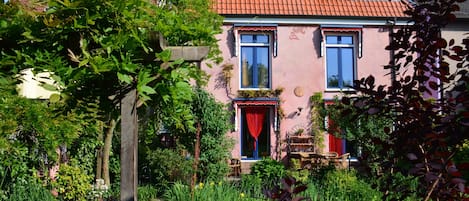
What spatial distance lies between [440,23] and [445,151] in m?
0.58

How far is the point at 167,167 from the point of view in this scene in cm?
1020

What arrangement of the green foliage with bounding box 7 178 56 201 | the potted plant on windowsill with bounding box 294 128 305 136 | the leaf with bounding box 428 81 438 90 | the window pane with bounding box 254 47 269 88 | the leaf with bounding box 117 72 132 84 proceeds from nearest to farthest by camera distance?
the leaf with bounding box 428 81 438 90 < the leaf with bounding box 117 72 132 84 < the green foliage with bounding box 7 178 56 201 < the potted plant on windowsill with bounding box 294 128 305 136 < the window pane with bounding box 254 47 269 88

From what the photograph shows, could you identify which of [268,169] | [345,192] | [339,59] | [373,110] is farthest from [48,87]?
[339,59]

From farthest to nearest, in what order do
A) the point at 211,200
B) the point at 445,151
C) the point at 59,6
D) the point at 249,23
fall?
1. the point at 249,23
2. the point at 211,200
3. the point at 59,6
4. the point at 445,151

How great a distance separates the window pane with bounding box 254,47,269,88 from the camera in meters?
15.3

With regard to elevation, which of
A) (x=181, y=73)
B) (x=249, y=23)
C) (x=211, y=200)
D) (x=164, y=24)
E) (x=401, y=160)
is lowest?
(x=211, y=200)

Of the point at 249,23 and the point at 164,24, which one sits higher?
the point at 249,23

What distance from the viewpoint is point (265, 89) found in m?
15.2

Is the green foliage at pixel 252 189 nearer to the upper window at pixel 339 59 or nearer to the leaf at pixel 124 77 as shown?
the leaf at pixel 124 77

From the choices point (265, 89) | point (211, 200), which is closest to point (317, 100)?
point (265, 89)

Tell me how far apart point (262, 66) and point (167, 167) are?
6.25m

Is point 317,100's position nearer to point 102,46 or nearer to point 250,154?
point 250,154

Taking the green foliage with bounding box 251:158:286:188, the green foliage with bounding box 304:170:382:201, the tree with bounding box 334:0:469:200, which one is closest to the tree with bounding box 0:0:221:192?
the tree with bounding box 334:0:469:200

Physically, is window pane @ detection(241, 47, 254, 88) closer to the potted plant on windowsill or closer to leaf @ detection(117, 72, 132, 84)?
the potted plant on windowsill
